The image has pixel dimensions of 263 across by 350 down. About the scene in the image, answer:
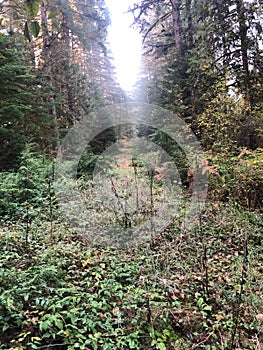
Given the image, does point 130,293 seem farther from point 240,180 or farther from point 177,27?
point 177,27

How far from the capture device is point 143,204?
505cm

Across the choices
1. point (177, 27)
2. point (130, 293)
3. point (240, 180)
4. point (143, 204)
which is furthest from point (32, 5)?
point (177, 27)

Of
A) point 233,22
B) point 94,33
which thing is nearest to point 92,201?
point 233,22

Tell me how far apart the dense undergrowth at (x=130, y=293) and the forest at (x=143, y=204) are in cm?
2

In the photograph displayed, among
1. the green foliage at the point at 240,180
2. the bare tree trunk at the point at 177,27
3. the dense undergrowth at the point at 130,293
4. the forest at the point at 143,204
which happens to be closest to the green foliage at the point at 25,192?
the forest at the point at 143,204

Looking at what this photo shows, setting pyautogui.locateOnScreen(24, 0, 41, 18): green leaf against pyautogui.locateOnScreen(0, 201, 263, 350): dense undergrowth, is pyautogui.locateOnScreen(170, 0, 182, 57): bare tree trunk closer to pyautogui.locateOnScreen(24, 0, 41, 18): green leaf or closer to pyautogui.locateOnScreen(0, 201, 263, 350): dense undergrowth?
pyautogui.locateOnScreen(0, 201, 263, 350): dense undergrowth

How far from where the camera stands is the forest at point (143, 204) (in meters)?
2.59

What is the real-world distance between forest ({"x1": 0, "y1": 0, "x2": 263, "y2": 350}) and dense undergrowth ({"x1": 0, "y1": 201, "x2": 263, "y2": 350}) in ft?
0.05

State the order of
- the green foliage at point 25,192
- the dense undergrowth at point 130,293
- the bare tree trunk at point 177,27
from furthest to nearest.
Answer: the bare tree trunk at point 177,27
the green foliage at point 25,192
the dense undergrowth at point 130,293

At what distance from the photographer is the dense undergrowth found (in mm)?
2459

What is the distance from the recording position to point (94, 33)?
10250mm

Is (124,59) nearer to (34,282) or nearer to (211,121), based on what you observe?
(211,121)

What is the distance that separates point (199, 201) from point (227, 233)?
116cm

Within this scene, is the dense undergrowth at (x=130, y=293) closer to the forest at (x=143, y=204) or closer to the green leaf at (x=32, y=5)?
the forest at (x=143, y=204)
